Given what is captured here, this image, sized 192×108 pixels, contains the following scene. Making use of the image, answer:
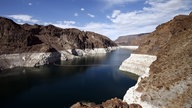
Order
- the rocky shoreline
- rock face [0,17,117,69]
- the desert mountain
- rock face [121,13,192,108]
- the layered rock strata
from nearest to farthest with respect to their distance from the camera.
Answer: rock face [121,13,192,108], the layered rock strata, the rocky shoreline, rock face [0,17,117,69], the desert mountain

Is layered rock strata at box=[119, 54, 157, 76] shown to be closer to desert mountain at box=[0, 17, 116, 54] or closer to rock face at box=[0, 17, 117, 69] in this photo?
rock face at box=[0, 17, 117, 69]

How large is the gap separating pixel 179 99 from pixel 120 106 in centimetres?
629

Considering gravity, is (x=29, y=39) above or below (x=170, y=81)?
above

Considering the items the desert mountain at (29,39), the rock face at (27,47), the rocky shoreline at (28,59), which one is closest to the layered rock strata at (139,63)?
the rocky shoreline at (28,59)

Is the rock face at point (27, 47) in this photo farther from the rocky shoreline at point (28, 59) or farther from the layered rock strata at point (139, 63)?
the layered rock strata at point (139, 63)

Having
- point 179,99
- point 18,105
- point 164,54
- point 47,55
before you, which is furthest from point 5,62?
point 179,99

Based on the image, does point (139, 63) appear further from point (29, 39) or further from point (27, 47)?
point (29, 39)

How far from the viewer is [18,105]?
3262 centimetres

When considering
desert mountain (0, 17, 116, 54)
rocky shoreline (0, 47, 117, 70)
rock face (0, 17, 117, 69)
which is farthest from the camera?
desert mountain (0, 17, 116, 54)

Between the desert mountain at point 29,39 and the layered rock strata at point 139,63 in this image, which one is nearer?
the layered rock strata at point 139,63

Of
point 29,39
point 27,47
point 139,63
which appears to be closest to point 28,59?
point 27,47

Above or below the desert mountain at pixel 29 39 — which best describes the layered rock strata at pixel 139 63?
below

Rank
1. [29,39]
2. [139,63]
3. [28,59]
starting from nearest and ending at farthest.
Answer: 1. [139,63]
2. [28,59]
3. [29,39]

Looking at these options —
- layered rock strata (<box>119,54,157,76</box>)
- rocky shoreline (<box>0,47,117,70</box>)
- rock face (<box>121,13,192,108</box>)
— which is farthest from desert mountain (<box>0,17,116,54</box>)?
rock face (<box>121,13,192,108</box>)
